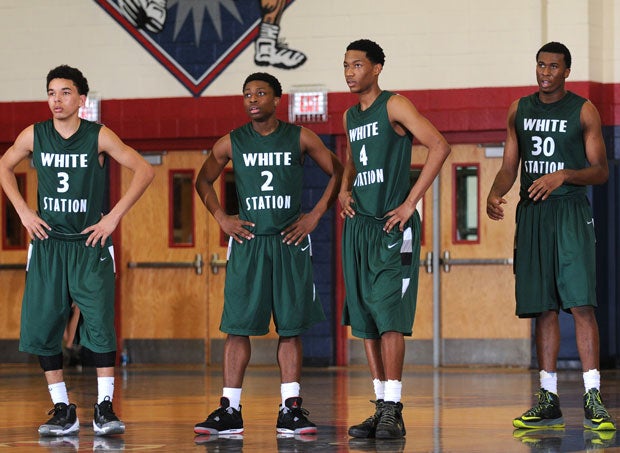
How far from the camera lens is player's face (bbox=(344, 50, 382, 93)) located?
20.2ft

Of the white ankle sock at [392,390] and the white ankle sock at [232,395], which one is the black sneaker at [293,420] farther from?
the white ankle sock at [392,390]

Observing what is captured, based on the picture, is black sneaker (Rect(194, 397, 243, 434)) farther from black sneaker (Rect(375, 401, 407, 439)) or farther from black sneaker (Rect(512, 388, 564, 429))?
black sneaker (Rect(512, 388, 564, 429))

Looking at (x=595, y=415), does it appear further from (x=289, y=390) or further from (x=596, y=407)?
(x=289, y=390)

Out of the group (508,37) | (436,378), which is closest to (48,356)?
(436,378)

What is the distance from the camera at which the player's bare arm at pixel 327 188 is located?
642cm

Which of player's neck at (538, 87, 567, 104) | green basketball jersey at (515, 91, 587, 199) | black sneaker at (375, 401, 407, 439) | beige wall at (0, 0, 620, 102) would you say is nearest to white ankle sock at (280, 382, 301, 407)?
black sneaker at (375, 401, 407, 439)

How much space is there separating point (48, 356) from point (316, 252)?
5666 millimetres

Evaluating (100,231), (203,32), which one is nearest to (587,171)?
(100,231)

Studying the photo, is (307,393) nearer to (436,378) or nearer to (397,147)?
(436,378)

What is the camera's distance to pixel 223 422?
625 cm

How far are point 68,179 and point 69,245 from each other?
0.33m

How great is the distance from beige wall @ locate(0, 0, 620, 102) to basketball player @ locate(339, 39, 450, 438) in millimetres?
5449

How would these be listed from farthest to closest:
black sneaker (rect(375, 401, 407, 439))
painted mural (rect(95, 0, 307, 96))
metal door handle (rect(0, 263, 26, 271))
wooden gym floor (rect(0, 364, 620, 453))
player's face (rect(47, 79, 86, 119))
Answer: metal door handle (rect(0, 263, 26, 271)) < painted mural (rect(95, 0, 307, 96)) < player's face (rect(47, 79, 86, 119)) < black sneaker (rect(375, 401, 407, 439)) < wooden gym floor (rect(0, 364, 620, 453))

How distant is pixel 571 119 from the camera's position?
6504 millimetres
